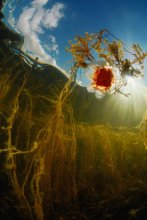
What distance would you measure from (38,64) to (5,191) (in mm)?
6212

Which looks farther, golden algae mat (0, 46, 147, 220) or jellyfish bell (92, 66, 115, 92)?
jellyfish bell (92, 66, 115, 92)

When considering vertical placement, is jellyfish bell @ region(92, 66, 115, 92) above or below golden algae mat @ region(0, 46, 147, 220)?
above

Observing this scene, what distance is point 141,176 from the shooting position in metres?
5.25

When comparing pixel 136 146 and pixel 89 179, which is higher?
pixel 136 146

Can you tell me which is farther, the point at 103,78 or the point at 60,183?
the point at 103,78

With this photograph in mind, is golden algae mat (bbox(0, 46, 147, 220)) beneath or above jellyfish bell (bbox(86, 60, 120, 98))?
beneath

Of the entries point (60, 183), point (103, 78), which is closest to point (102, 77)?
point (103, 78)

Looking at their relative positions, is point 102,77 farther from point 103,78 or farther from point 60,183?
point 60,183

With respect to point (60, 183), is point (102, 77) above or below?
above

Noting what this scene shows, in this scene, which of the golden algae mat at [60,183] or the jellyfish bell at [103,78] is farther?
the jellyfish bell at [103,78]

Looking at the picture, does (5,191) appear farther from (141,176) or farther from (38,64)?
(38,64)

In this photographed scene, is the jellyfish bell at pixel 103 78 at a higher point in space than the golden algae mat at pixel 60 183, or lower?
higher

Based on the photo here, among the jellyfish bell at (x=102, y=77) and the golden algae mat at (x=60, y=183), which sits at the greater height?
the jellyfish bell at (x=102, y=77)

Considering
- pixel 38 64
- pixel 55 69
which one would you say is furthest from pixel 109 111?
pixel 38 64
